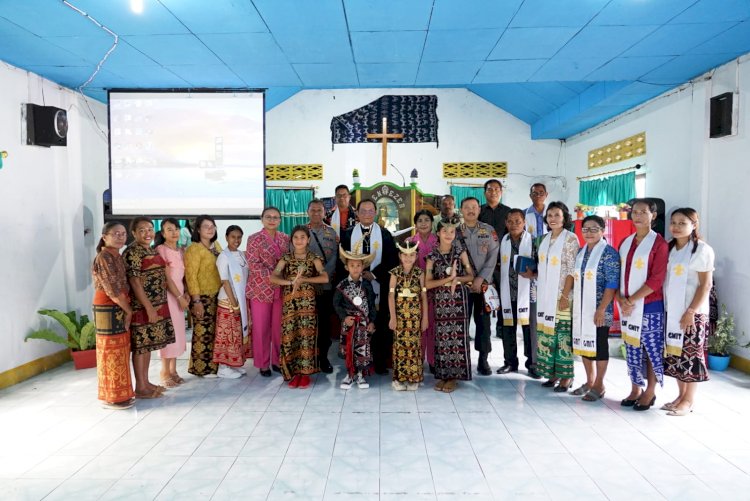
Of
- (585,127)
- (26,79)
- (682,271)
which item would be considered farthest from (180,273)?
(585,127)

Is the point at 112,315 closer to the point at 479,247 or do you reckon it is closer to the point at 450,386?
the point at 450,386

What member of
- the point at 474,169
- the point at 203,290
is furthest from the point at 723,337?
the point at 474,169

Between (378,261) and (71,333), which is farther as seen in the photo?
(71,333)

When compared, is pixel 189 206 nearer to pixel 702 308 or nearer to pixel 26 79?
pixel 26 79

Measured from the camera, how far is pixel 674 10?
3295 millimetres

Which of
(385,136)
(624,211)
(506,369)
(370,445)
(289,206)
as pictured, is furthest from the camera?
(289,206)

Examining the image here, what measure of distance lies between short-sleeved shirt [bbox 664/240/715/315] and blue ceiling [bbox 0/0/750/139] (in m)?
1.57

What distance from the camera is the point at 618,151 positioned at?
7004mm

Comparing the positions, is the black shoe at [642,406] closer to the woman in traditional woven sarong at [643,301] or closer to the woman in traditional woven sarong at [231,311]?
the woman in traditional woven sarong at [643,301]

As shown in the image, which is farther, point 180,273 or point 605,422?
point 180,273

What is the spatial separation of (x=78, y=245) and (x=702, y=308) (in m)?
5.41

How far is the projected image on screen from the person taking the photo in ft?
15.5

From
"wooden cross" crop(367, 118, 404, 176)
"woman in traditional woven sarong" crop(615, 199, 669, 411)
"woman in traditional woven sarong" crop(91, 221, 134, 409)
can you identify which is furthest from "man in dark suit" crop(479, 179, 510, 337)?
"wooden cross" crop(367, 118, 404, 176)

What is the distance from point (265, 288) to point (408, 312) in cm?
120
